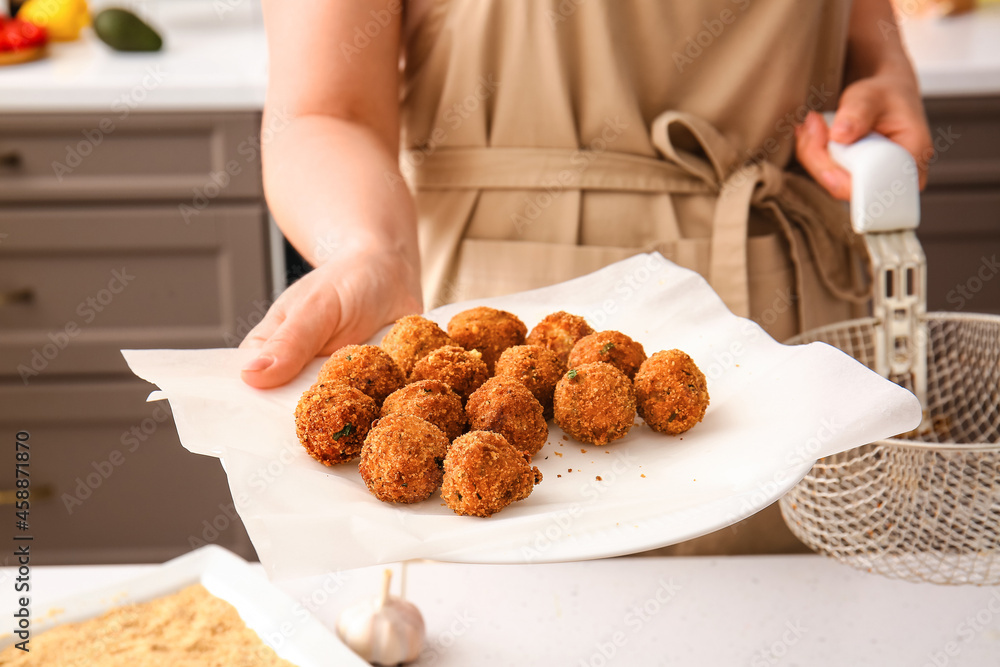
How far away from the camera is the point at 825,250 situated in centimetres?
126

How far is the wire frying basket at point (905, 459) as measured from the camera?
78 centimetres

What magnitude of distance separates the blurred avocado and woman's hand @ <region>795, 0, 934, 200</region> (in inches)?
66.1

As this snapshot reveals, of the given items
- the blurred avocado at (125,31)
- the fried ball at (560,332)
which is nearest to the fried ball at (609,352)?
the fried ball at (560,332)

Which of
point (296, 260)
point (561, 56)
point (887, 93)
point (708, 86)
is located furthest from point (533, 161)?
point (296, 260)

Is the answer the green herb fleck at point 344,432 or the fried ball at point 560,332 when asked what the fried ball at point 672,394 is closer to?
the fried ball at point 560,332

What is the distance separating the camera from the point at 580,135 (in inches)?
48.2

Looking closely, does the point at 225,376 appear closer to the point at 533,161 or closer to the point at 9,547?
the point at 533,161

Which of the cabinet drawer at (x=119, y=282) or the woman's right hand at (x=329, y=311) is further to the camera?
the cabinet drawer at (x=119, y=282)

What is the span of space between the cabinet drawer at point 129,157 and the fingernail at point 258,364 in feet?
4.20

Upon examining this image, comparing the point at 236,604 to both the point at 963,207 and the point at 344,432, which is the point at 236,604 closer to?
the point at 344,432

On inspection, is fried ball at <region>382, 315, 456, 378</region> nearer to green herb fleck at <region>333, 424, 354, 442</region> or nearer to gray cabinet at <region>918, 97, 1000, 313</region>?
green herb fleck at <region>333, 424, 354, 442</region>

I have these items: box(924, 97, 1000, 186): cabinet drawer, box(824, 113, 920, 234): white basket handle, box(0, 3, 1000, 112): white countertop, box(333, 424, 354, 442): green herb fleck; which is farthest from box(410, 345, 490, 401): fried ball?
box(924, 97, 1000, 186): cabinet drawer

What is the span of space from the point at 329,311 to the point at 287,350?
76mm

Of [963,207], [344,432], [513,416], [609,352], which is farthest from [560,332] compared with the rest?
[963,207]
